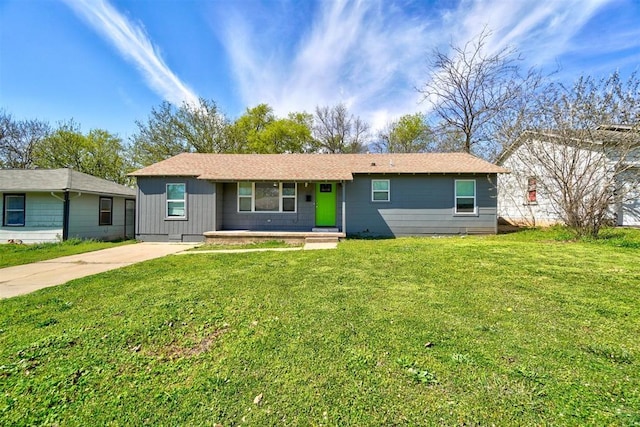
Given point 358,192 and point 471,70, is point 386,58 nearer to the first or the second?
point 358,192

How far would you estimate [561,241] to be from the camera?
8586mm

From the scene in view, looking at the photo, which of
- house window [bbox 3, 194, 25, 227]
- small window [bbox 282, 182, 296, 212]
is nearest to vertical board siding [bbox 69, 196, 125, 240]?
house window [bbox 3, 194, 25, 227]

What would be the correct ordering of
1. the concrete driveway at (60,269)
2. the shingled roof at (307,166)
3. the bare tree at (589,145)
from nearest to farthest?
the concrete driveway at (60,269)
the bare tree at (589,145)
the shingled roof at (307,166)

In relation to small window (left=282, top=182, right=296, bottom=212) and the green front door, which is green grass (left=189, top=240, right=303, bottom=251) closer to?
small window (left=282, top=182, right=296, bottom=212)

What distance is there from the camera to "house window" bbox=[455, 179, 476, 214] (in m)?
10.8

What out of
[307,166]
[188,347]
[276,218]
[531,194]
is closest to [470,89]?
[531,194]

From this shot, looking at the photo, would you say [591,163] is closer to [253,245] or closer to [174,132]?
[253,245]

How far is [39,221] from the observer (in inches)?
420

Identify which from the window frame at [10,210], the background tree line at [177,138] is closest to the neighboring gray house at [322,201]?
the window frame at [10,210]

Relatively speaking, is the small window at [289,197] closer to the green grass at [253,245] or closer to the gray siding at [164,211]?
the green grass at [253,245]

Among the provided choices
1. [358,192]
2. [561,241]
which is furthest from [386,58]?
[561,241]

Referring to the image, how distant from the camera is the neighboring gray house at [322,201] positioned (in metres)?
10.7

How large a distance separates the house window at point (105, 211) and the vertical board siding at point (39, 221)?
162cm

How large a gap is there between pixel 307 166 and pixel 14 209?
11.7 metres
